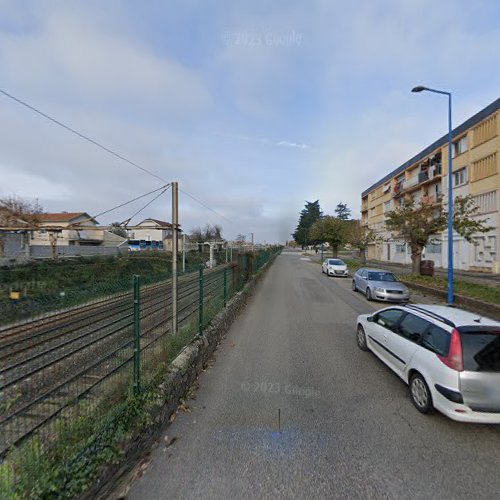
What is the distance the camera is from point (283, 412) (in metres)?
3.48

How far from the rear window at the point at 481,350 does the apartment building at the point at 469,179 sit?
54.0 feet

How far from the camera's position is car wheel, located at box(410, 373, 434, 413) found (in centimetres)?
341

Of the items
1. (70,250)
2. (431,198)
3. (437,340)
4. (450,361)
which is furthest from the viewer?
(431,198)

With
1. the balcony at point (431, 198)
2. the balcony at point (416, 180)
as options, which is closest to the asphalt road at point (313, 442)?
the balcony at point (431, 198)

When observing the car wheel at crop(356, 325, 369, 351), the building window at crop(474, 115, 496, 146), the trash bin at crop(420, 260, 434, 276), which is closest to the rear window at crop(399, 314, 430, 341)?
the car wheel at crop(356, 325, 369, 351)

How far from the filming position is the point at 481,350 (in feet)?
10.6

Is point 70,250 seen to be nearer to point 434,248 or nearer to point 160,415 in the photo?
point 160,415

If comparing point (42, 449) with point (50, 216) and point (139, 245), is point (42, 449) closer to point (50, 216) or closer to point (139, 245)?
point (50, 216)

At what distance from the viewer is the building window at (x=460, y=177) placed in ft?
80.1

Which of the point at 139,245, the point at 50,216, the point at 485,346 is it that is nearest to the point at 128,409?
the point at 485,346

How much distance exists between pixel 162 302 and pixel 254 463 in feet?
9.53

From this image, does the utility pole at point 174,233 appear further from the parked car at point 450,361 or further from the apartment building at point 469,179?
the apartment building at point 469,179

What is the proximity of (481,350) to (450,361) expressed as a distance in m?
0.40

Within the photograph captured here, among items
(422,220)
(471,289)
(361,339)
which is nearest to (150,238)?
(422,220)
